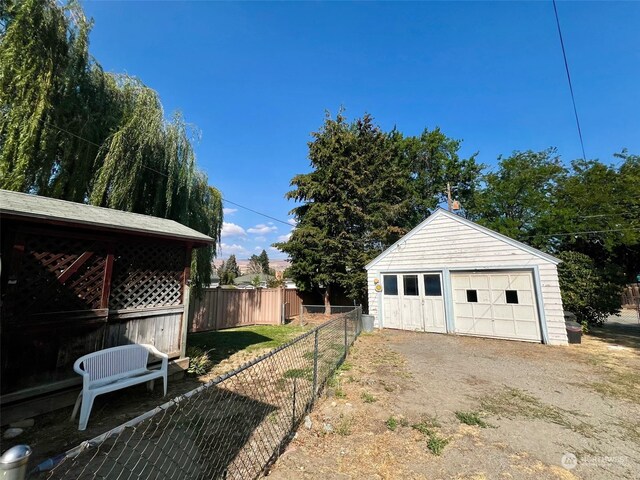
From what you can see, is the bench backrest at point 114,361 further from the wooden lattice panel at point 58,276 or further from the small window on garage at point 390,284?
the small window on garage at point 390,284

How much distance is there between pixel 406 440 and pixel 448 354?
4.71 meters

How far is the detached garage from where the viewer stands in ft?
28.5

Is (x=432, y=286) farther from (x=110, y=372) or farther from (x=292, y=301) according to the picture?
(x=110, y=372)

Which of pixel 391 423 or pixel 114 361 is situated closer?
pixel 391 423

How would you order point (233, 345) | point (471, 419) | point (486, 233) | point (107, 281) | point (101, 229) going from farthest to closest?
point (486, 233)
point (233, 345)
point (107, 281)
point (101, 229)
point (471, 419)

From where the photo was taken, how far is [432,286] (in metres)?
10.6

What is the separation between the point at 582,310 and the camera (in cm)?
1067

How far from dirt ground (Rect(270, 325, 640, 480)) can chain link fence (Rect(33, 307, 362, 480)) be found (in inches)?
11.0

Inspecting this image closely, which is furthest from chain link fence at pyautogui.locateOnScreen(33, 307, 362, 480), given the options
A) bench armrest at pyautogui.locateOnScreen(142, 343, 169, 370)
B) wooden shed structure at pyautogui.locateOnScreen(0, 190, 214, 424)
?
wooden shed structure at pyautogui.locateOnScreen(0, 190, 214, 424)

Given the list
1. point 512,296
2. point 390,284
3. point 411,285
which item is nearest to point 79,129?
point 390,284

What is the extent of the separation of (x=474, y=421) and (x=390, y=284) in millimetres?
7976

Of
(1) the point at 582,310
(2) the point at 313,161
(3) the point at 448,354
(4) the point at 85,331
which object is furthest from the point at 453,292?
(2) the point at 313,161

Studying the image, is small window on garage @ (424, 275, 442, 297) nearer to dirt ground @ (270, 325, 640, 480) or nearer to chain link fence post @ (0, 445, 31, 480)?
dirt ground @ (270, 325, 640, 480)

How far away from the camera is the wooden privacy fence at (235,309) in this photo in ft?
36.2
